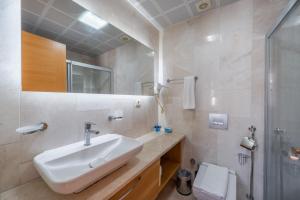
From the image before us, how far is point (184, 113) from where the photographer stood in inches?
71.9

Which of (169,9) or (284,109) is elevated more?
(169,9)

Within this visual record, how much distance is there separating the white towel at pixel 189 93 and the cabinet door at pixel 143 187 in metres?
0.88

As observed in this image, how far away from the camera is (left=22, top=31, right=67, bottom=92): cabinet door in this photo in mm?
778

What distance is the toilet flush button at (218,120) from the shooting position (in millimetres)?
1520

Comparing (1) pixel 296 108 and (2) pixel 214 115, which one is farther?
(2) pixel 214 115

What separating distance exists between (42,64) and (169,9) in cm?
155

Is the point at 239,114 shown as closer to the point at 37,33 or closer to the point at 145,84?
the point at 145,84

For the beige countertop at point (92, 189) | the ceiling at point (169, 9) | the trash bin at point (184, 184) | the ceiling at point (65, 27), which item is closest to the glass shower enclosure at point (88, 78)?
the ceiling at point (65, 27)

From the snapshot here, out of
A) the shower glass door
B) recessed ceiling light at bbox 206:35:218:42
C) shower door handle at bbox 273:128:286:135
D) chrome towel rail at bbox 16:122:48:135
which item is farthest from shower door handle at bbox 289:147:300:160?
chrome towel rail at bbox 16:122:48:135

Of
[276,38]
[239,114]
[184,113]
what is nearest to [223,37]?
[276,38]

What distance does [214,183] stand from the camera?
122 cm

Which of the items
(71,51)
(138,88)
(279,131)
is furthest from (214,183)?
(71,51)

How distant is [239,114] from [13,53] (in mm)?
2029

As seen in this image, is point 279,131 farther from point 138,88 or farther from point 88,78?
point 88,78
